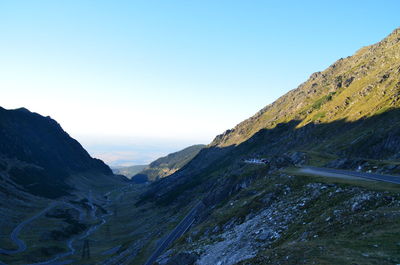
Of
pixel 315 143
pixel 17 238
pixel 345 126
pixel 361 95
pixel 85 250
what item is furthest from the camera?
pixel 361 95

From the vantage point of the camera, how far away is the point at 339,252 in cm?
1931

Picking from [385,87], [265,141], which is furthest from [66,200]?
[385,87]

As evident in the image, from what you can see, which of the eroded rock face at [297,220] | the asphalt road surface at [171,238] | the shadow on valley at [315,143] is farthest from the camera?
the shadow on valley at [315,143]

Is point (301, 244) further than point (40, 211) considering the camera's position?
No

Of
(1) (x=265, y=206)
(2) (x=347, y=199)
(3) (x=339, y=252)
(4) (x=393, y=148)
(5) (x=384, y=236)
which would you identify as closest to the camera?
(3) (x=339, y=252)

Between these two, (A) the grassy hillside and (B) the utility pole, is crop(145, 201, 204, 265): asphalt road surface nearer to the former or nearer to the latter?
(B) the utility pole

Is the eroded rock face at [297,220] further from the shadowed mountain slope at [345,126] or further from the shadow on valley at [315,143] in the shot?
the shadowed mountain slope at [345,126]

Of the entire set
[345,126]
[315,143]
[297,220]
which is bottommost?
[297,220]

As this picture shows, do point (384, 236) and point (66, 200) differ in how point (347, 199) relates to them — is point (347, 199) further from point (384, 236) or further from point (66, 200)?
point (66, 200)

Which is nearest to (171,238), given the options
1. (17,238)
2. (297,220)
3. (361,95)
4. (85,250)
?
(297,220)

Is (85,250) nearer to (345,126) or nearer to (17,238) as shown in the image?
(17,238)

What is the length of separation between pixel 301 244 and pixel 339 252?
370cm

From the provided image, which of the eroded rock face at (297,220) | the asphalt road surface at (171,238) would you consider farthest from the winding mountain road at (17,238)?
the eroded rock face at (297,220)

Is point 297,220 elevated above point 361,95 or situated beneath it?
situated beneath
